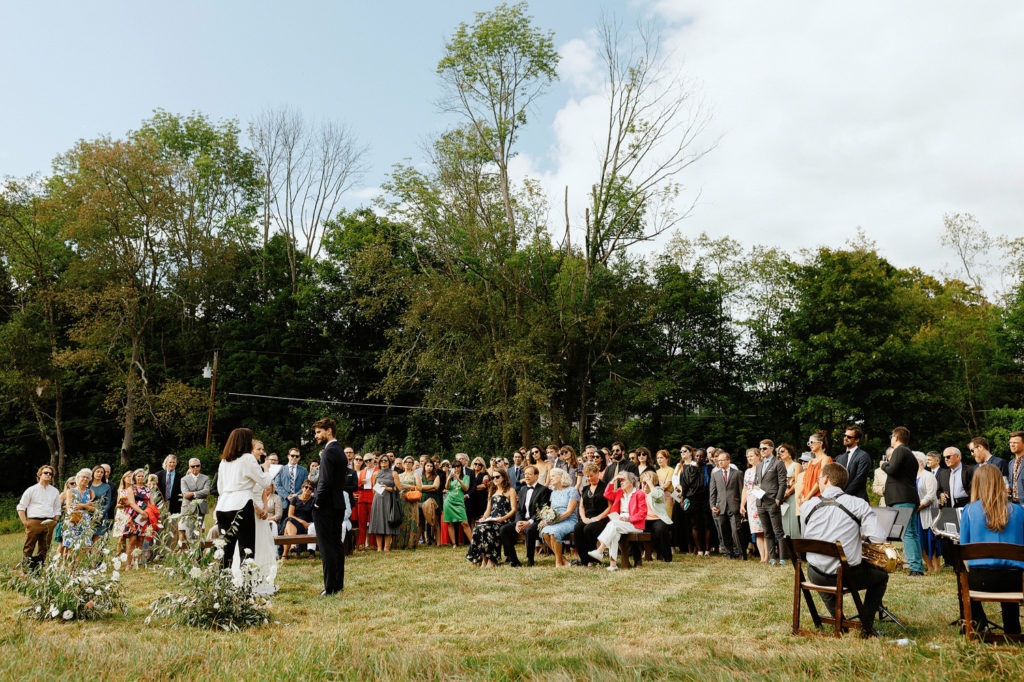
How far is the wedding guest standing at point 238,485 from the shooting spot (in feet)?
26.4

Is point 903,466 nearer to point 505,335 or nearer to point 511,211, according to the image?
point 505,335

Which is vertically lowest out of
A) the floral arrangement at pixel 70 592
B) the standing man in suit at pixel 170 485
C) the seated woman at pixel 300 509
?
the floral arrangement at pixel 70 592

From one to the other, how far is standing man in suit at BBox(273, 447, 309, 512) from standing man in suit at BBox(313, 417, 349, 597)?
5.27 meters

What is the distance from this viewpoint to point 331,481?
8453 mm

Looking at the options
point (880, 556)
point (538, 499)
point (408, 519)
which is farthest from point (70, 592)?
point (408, 519)

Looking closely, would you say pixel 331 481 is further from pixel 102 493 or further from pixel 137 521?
pixel 102 493

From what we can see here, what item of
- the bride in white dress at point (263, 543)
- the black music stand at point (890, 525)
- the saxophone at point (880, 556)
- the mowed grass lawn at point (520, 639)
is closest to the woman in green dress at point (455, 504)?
the mowed grass lawn at point (520, 639)

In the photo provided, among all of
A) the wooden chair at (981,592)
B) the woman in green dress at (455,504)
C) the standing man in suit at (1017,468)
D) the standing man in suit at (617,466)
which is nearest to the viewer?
the wooden chair at (981,592)

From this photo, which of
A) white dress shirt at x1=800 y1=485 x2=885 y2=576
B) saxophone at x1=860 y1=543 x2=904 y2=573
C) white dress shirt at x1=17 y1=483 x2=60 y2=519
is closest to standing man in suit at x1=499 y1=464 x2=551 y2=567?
white dress shirt at x1=800 y1=485 x2=885 y2=576

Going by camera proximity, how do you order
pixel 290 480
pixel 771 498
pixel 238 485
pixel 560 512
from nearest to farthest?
pixel 238 485 < pixel 771 498 < pixel 560 512 < pixel 290 480

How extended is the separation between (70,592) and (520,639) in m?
4.24

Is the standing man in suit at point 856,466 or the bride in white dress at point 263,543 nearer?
the bride in white dress at point 263,543

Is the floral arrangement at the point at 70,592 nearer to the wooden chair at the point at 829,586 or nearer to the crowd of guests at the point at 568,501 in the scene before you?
the crowd of guests at the point at 568,501

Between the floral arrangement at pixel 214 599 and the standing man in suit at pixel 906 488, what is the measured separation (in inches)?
303
